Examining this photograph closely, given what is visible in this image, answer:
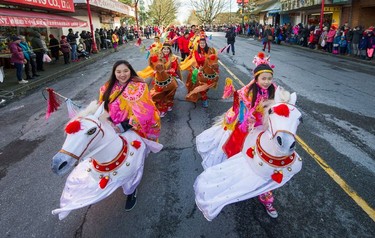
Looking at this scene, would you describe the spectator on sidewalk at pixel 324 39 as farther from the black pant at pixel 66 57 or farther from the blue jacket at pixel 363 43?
the black pant at pixel 66 57

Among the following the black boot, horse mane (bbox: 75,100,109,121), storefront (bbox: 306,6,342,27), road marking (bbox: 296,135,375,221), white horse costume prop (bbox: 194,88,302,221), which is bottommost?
road marking (bbox: 296,135,375,221)

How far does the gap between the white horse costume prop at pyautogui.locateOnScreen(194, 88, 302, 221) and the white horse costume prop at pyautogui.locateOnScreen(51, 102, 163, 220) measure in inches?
30.8

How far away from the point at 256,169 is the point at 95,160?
5.05 feet

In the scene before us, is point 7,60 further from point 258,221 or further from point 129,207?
point 258,221

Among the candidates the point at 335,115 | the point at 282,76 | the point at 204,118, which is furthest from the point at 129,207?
the point at 282,76

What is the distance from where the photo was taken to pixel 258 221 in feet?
10.2

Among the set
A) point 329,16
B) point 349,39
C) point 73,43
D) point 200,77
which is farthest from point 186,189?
point 329,16

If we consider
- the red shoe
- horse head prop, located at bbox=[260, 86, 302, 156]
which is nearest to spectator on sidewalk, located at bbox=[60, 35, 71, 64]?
the red shoe

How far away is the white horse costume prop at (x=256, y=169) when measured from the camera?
2.31 meters

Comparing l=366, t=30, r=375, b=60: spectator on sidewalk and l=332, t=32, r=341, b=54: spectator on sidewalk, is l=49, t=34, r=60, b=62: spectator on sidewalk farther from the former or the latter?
l=366, t=30, r=375, b=60: spectator on sidewalk

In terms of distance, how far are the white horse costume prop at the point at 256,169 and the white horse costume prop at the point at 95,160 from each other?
0.78 metres

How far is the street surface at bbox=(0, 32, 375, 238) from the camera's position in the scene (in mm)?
3055

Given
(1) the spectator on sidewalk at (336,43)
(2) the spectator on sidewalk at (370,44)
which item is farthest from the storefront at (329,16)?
(2) the spectator on sidewalk at (370,44)

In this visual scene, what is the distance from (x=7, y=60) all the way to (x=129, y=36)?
80.1ft
